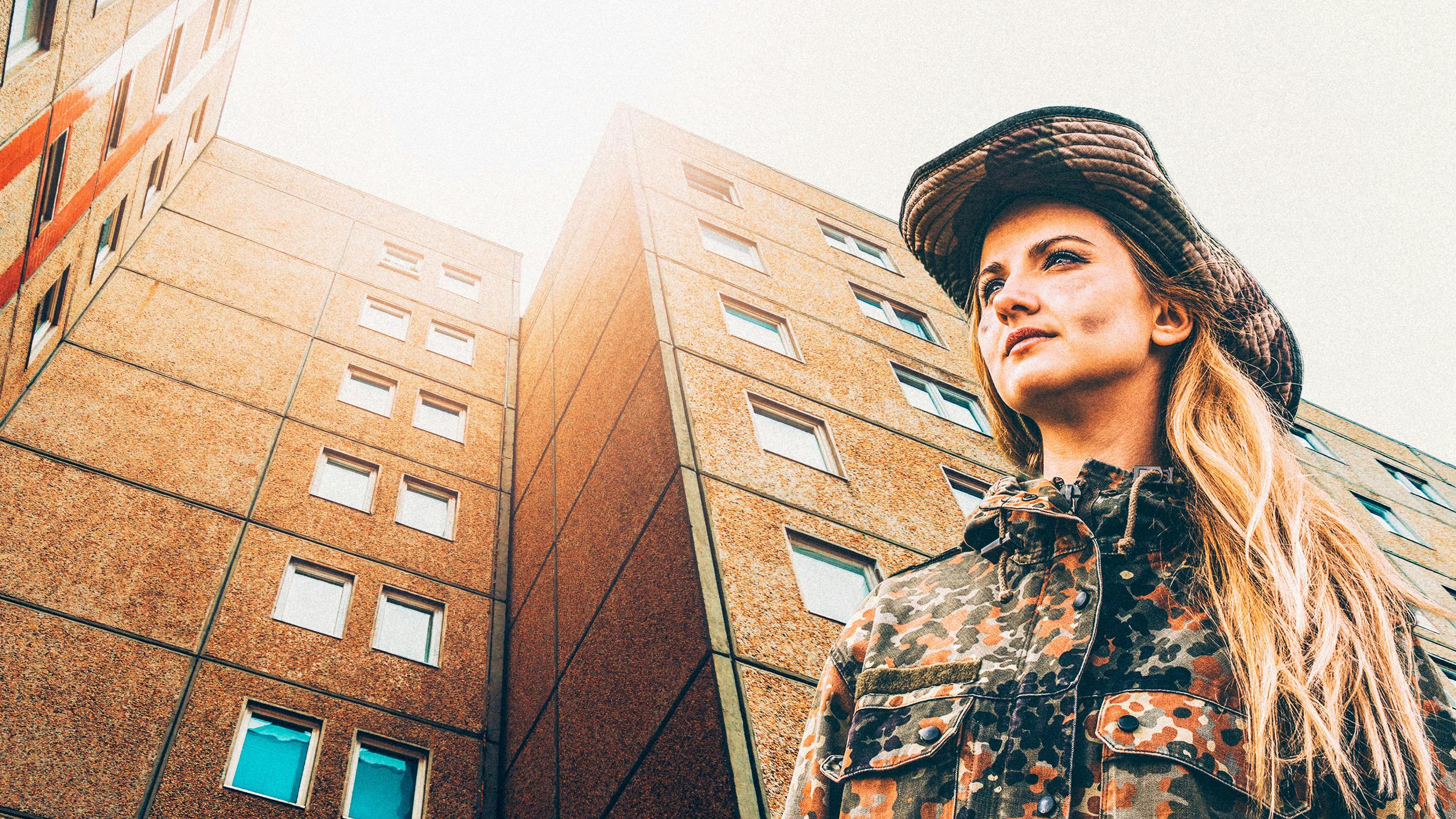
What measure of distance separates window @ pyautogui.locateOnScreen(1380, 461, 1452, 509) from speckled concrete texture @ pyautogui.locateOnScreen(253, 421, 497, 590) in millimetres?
22467

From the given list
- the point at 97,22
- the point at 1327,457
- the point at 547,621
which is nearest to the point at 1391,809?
the point at 547,621

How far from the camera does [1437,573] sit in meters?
20.0

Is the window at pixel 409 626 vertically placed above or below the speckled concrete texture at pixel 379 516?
below

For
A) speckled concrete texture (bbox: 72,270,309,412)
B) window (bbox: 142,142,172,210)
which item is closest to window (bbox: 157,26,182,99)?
window (bbox: 142,142,172,210)

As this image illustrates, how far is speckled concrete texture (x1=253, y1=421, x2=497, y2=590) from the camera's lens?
1266 centimetres

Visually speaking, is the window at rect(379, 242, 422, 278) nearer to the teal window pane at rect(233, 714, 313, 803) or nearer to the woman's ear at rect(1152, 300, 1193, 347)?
the teal window pane at rect(233, 714, 313, 803)

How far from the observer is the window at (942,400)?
13.1 meters

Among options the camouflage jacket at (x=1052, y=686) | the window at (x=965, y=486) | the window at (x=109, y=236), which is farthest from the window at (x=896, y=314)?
the camouflage jacket at (x=1052, y=686)

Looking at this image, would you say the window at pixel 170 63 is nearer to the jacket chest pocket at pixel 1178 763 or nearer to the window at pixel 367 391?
the window at pixel 367 391

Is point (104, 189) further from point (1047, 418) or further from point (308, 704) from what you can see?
point (1047, 418)

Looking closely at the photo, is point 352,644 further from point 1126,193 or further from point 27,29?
point 1126,193

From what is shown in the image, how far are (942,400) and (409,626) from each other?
7.58 meters

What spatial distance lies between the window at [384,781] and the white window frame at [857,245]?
1064cm

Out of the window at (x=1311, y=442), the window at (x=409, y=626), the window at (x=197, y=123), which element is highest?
the window at (x=197, y=123)
